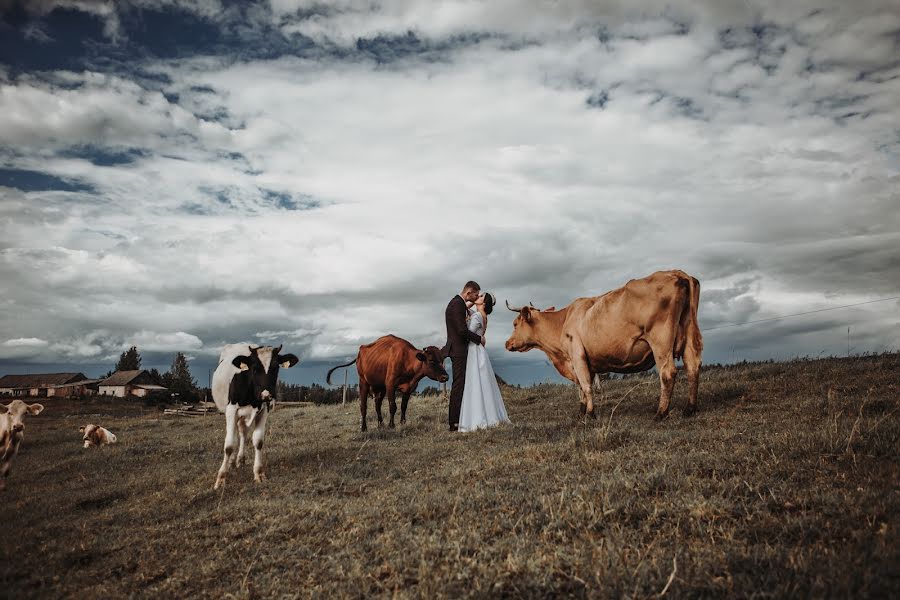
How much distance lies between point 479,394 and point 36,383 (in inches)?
3260

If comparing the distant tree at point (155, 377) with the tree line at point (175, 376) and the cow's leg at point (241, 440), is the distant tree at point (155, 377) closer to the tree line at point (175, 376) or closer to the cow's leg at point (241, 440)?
the tree line at point (175, 376)

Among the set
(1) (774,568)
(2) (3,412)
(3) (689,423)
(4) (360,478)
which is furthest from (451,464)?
(2) (3,412)

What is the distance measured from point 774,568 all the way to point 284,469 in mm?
7229

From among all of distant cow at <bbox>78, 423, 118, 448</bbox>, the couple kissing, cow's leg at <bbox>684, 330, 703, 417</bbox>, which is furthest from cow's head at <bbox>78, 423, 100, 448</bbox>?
cow's leg at <bbox>684, 330, 703, 417</bbox>

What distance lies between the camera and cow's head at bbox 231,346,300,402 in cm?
818

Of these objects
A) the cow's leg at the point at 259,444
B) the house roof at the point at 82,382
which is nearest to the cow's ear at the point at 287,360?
the cow's leg at the point at 259,444

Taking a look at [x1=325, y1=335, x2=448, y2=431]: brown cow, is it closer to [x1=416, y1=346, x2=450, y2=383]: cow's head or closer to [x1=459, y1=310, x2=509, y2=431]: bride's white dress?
[x1=416, y1=346, x2=450, y2=383]: cow's head

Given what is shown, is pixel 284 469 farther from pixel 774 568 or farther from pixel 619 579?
pixel 774 568

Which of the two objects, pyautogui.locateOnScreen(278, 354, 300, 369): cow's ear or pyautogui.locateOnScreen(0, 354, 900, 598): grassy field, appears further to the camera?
pyautogui.locateOnScreen(278, 354, 300, 369): cow's ear

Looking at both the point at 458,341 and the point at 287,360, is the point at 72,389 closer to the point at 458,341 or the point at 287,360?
the point at 458,341

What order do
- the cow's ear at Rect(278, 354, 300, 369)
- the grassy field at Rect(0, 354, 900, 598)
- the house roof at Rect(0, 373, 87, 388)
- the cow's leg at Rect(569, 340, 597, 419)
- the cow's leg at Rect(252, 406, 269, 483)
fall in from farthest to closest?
the house roof at Rect(0, 373, 87, 388) < the cow's leg at Rect(569, 340, 597, 419) < the cow's ear at Rect(278, 354, 300, 369) < the cow's leg at Rect(252, 406, 269, 483) < the grassy field at Rect(0, 354, 900, 598)

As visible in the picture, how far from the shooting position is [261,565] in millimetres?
4449

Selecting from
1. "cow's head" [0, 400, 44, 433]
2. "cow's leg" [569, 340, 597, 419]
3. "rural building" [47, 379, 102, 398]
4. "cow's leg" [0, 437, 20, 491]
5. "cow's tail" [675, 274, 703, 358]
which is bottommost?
"rural building" [47, 379, 102, 398]

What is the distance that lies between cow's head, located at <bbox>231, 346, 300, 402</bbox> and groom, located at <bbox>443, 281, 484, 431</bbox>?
4.11 meters
